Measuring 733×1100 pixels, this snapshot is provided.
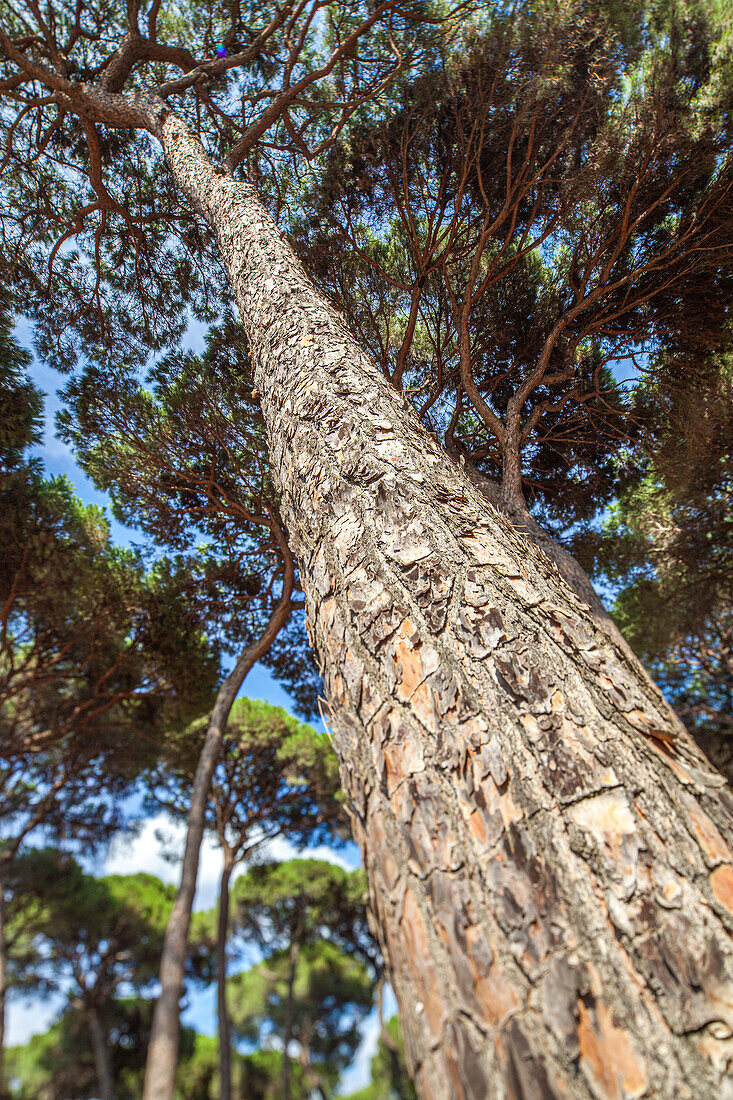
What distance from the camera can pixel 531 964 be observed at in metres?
0.61

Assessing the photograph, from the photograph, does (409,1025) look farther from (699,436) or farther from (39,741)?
(39,741)

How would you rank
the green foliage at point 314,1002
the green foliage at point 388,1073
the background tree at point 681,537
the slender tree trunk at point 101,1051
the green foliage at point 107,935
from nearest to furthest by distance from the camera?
the background tree at point 681,537, the green foliage at point 107,935, the slender tree trunk at point 101,1051, the green foliage at point 388,1073, the green foliage at point 314,1002

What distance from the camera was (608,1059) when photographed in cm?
53

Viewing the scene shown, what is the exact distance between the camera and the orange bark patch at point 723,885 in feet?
2.07

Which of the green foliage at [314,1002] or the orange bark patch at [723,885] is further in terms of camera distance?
the green foliage at [314,1002]

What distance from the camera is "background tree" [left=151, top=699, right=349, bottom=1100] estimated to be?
9.13 meters

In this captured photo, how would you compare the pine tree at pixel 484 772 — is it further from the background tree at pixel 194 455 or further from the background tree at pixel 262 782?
the background tree at pixel 262 782

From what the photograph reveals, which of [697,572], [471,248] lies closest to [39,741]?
[471,248]

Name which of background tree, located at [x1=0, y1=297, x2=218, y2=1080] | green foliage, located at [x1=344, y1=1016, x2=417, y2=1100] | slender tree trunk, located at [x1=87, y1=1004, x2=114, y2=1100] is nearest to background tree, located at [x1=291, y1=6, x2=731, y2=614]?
background tree, located at [x1=0, y1=297, x2=218, y2=1080]

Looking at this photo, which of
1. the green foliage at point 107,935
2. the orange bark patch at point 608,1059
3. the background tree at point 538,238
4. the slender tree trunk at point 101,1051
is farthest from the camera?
the slender tree trunk at point 101,1051

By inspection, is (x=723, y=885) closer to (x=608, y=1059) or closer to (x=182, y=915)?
(x=608, y=1059)

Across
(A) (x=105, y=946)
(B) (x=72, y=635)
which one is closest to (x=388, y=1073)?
(A) (x=105, y=946)

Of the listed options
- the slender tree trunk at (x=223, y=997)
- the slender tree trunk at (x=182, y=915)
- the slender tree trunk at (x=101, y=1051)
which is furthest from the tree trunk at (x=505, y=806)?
the slender tree trunk at (x=101, y=1051)

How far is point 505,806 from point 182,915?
437 cm
